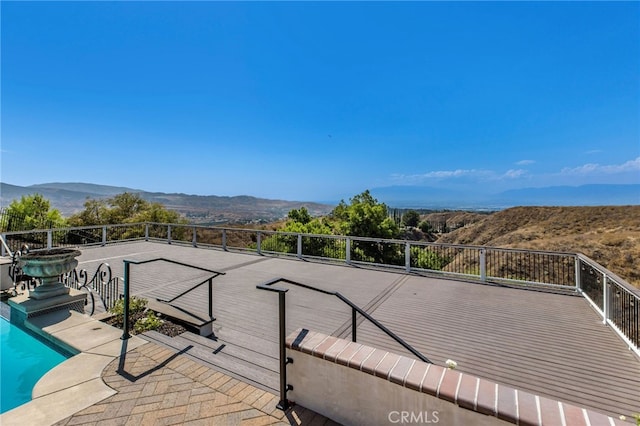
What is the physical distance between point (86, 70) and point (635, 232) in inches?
1353

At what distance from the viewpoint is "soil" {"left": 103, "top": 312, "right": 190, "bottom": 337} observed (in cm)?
341

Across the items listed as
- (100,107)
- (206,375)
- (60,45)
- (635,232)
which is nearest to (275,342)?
(206,375)

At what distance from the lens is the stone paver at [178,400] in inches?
76.4

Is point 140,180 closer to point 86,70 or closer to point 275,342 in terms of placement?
point 86,70

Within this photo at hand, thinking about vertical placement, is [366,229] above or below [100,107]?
below

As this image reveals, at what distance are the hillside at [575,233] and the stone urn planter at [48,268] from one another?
21175 mm

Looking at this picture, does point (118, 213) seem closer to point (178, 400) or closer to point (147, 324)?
point (147, 324)

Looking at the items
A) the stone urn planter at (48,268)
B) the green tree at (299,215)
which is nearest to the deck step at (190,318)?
the stone urn planter at (48,268)

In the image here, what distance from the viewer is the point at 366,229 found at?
52.7 ft

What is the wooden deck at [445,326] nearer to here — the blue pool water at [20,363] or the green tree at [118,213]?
the blue pool water at [20,363]

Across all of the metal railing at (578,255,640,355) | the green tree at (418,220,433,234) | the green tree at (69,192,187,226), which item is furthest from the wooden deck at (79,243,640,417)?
the green tree at (418,220,433,234)

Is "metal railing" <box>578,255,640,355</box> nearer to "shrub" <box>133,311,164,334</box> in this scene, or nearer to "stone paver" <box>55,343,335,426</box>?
"stone paver" <box>55,343,335,426</box>

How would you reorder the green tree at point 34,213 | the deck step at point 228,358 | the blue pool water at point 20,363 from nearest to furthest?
the deck step at point 228,358
the blue pool water at point 20,363
the green tree at point 34,213

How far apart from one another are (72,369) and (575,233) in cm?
3295
